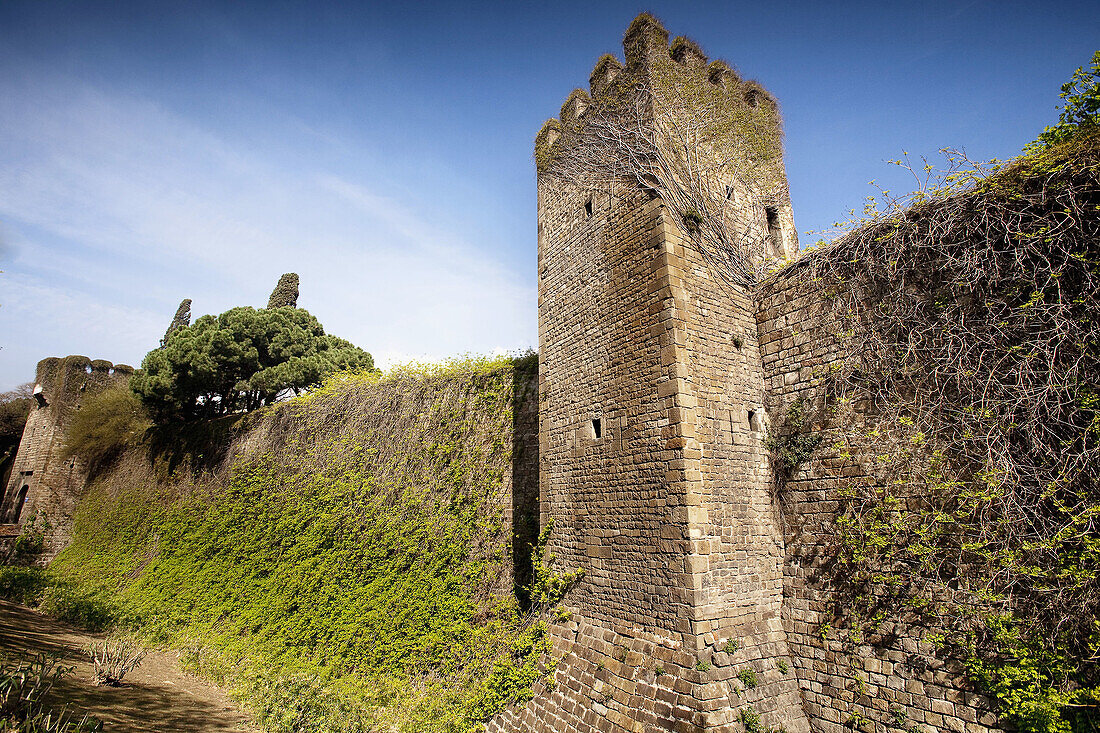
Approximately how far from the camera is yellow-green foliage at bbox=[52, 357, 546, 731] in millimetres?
8977

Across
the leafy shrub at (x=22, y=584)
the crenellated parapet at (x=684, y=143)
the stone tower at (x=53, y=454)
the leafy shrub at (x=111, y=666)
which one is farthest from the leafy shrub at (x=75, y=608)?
the crenellated parapet at (x=684, y=143)

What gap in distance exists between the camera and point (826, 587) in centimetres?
639

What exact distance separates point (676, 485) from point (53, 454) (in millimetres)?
29104

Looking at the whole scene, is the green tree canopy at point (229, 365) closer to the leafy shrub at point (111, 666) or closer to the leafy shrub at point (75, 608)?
the leafy shrub at point (75, 608)

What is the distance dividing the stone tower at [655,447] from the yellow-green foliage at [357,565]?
1601 mm

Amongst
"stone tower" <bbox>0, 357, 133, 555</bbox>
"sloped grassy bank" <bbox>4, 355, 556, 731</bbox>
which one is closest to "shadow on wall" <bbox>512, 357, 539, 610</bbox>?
"sloped grassy bank" <bbox>4, 355, 556, 731</bbox>

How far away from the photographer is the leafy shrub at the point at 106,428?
21.9 meters

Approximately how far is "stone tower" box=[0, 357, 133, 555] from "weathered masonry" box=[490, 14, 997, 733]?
A: 25112 millimetres

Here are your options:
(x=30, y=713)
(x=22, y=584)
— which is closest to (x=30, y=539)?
(x=22, y=584)

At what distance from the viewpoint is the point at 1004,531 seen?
519 centimetres

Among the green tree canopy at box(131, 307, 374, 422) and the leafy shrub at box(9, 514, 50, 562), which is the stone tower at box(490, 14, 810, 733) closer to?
the green tree canopy at box(131, 307, 374, 422)

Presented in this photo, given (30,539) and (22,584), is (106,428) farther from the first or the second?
(22,584)

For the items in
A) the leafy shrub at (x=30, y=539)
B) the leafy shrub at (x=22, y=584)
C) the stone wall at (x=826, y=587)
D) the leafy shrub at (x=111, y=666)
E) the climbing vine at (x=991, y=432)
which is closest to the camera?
the climbing vine at (x=991, y=432)

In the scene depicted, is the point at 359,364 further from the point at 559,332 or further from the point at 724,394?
the point at 724,394
